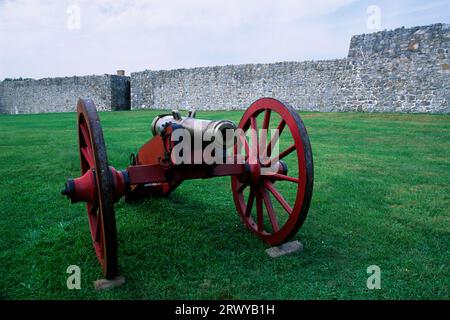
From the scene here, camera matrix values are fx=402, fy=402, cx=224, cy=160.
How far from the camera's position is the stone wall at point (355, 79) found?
588 inches

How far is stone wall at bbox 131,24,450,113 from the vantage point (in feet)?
49.0

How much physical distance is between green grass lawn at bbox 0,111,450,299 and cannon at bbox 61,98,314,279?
0.88 ft

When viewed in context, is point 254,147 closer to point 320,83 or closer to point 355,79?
point 355,79

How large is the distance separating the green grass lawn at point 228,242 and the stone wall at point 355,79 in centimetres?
1032

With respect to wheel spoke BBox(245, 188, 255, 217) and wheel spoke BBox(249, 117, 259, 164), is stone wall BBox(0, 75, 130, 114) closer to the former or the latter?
wheel spoke BBox(245, 188, 255, 217)

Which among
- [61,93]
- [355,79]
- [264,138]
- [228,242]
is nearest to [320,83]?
[355,79]

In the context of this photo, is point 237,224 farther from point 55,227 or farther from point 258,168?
point 55,227

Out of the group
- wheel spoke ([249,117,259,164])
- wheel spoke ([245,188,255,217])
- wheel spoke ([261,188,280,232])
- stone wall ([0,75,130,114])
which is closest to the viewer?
wheel spoke ([261,188,280,232])

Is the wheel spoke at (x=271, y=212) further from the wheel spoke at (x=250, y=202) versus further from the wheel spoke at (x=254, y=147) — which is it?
the wheel spoke at (x=254, y=147)

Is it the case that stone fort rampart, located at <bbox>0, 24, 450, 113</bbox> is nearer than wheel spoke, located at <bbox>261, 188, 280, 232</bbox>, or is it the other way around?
wheel spoke, located at <bbox>261, 188, 280, 232</bbox>

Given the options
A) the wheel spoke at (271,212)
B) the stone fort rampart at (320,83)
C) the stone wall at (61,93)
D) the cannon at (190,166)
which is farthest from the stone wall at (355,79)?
the wheel spoke at (271,212)

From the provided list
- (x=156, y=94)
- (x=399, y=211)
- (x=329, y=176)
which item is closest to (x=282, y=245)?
(x=399, y=211)

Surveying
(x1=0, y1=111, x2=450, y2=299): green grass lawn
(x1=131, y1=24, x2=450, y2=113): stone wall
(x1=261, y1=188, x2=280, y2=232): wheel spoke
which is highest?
(x1=131, y1=24, x2=450, y2=113): stone wall

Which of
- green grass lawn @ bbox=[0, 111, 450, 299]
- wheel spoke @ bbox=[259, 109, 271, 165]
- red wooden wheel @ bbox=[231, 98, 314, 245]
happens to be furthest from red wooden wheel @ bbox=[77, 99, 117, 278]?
wheel spoke @ bbox=[259, 109, 271, 165]
